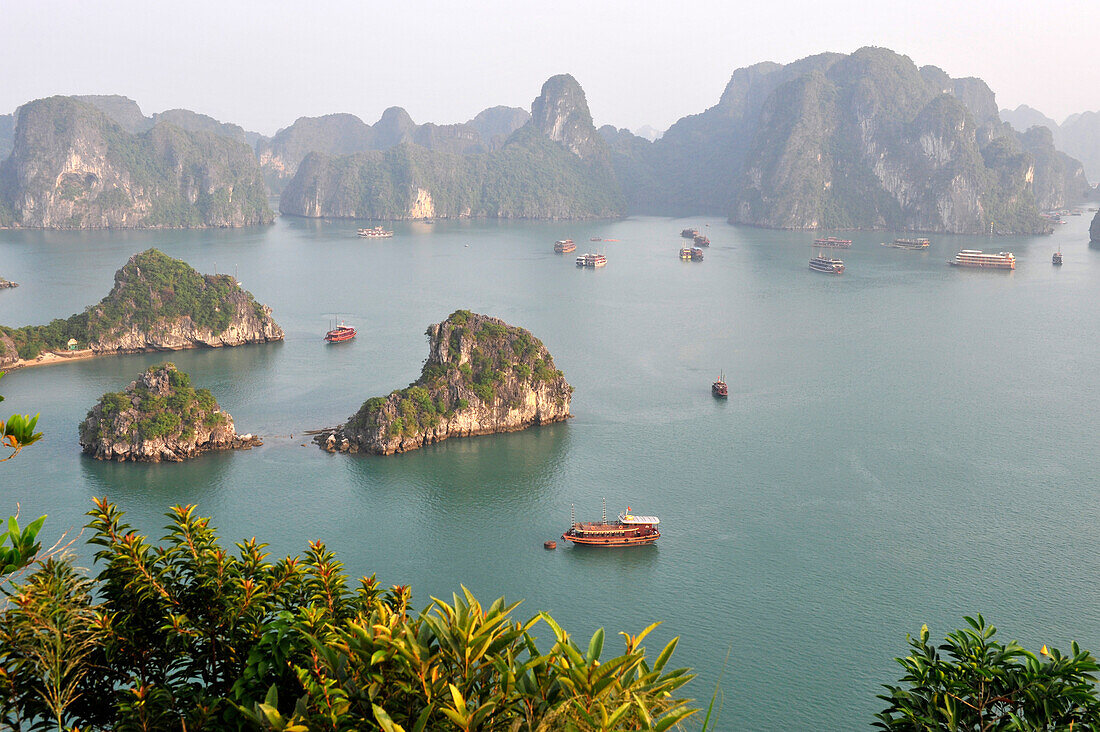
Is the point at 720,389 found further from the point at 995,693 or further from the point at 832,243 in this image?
the point at 832,243

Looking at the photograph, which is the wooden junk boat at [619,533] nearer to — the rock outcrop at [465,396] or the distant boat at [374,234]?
the rock outcrop at [465,396]

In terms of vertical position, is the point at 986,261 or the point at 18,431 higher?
the point at 986,261

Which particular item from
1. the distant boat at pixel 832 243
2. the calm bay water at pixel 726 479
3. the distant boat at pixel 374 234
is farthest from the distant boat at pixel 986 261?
the distant boat at pixel 374 234

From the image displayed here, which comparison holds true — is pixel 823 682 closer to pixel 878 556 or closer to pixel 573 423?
pixel 878 556

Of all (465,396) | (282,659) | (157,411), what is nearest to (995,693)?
(282,659)

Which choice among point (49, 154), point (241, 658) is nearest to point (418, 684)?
point (241, 658)

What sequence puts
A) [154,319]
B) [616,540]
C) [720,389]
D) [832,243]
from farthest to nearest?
[832,243]
[154,319]
[720,389]
[616,540]

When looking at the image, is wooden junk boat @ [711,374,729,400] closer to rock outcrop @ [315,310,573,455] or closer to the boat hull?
rock outcrop @ [315,310,573,455]
